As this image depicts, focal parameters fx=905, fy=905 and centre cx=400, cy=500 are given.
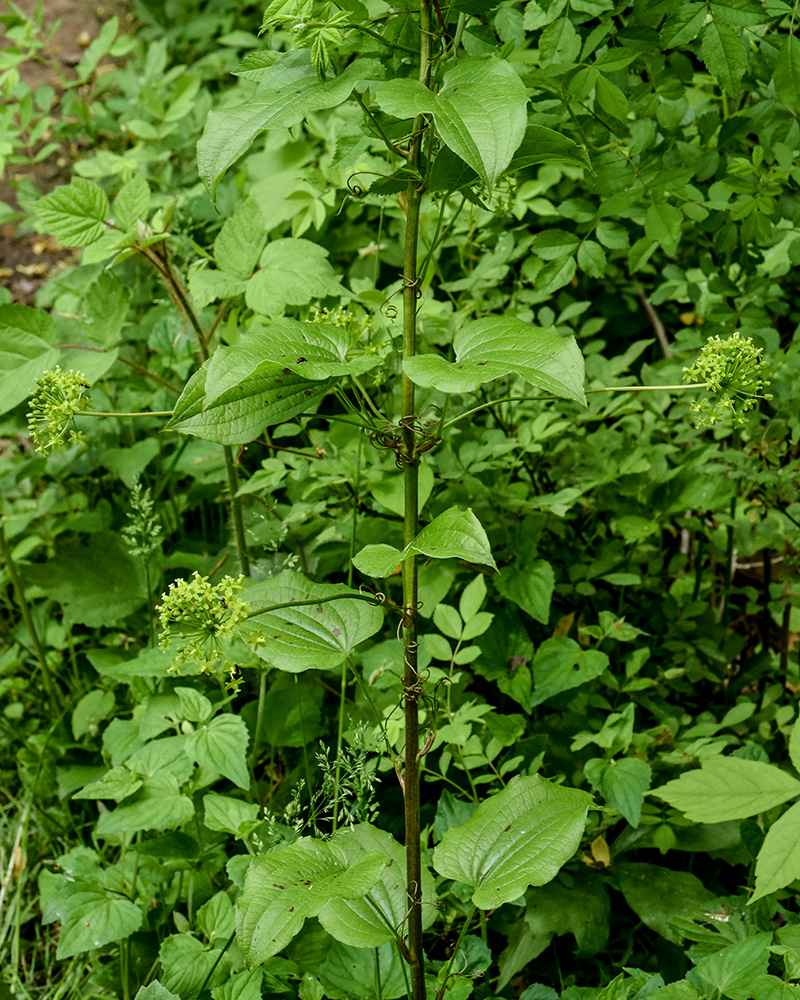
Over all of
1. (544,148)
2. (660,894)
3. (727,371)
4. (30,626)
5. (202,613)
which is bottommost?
(660,894)

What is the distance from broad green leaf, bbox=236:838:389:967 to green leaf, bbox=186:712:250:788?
340 mm

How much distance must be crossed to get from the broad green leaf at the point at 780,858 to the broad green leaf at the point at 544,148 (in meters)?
0.92

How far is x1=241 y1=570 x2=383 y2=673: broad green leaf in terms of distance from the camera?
1.13 meters

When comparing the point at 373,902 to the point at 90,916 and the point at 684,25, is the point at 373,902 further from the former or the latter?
the point at 684,25

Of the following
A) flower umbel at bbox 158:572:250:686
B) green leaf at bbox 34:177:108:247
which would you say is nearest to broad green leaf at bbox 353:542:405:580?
flower umbel at bbox 158:572:250:686

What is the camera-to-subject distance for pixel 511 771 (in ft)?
5.29

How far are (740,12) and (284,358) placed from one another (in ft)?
3.06

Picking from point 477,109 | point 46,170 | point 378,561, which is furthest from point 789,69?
point 46,170

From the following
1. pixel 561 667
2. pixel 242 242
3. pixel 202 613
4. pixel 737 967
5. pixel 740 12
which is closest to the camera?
pixel 202 613

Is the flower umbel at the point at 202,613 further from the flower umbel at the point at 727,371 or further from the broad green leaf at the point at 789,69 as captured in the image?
the broad green leaf at the point at 789,69

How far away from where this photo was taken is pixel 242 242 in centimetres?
178

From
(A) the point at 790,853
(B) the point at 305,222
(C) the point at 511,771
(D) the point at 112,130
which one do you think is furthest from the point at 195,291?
(D) the point at 112,130

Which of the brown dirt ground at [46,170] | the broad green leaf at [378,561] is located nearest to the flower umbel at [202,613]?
the broad green leaf at [378,561]

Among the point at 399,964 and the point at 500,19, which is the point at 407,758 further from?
the point at 500,19
